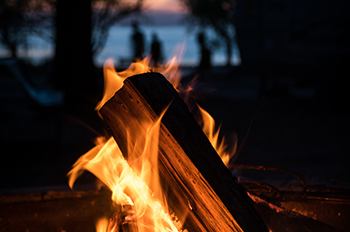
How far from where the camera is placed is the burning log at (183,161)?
5.82ft

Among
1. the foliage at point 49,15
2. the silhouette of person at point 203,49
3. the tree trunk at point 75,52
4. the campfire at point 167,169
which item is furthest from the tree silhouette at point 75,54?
the silhouette of person at point 203,49

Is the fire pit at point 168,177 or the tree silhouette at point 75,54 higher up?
the fire pit at point 168,177

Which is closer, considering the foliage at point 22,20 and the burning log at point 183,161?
the burning log at point 183,161

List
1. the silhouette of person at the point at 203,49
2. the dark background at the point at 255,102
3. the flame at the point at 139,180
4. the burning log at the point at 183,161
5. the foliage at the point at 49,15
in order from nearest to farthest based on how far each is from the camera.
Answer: the burning log at the point at 183,161 < the flame at the point at 139,180 < the dark background at the point at 255,102 < the foliage at the point at 49,15 < the silhouette of person at the point at 203,49

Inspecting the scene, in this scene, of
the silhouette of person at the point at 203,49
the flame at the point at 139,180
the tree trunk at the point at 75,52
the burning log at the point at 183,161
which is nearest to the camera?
the burning log at the point at 183,161

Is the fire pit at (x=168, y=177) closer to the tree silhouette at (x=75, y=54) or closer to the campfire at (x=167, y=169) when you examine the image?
the campfire at (x=167, y=169)

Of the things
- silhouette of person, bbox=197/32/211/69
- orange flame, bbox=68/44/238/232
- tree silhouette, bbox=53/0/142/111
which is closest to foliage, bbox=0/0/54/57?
tree silhouette, bbox=53/0/142/111

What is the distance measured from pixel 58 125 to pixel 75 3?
2.11 meters

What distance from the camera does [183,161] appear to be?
6.09 ft

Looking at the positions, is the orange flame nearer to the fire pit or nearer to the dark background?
the fire pit

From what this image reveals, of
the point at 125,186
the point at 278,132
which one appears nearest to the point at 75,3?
the point at 278,132

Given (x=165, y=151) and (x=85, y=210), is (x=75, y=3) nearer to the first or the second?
(x=85, y=210)

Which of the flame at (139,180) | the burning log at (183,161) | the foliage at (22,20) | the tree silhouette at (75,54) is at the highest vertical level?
the burning log at (183,161)

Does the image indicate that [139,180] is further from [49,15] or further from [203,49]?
[203,49]
